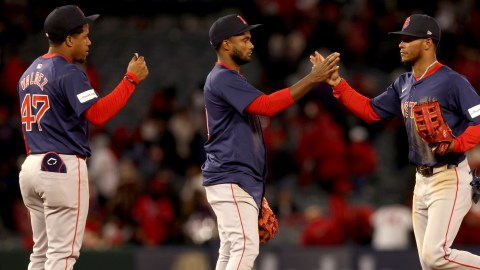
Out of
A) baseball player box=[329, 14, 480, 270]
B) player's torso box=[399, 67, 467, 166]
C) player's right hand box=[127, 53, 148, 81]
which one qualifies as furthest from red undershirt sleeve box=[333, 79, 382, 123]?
player's right hand box=[127, 53, 148, 81]

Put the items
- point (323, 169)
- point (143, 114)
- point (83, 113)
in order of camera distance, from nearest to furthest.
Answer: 1. point (83, 113)
2. point (323, 169)
3. point (143, 114)

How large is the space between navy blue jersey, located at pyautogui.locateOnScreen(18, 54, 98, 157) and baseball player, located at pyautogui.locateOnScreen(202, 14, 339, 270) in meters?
0.93

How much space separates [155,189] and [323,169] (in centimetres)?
253

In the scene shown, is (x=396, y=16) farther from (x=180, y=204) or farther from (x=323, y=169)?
(x=180, y=204)

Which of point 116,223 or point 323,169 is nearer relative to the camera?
point 116,223

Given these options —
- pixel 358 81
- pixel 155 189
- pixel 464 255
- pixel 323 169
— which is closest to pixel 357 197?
pixel 323 169

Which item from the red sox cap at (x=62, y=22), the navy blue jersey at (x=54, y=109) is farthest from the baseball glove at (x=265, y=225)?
the red sox cap at (x=62, y=22)

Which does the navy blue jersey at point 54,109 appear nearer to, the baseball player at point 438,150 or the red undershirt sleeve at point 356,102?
the red undershirt sleeve at point 356,102

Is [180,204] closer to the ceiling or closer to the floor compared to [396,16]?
closer to the floor

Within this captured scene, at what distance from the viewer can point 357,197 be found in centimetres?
1439

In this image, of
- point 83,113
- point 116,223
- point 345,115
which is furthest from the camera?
point 345,115

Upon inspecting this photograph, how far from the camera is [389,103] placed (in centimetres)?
756

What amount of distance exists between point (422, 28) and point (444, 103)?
1.93 ft

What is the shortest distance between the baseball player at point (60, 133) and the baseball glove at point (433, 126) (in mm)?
2014
